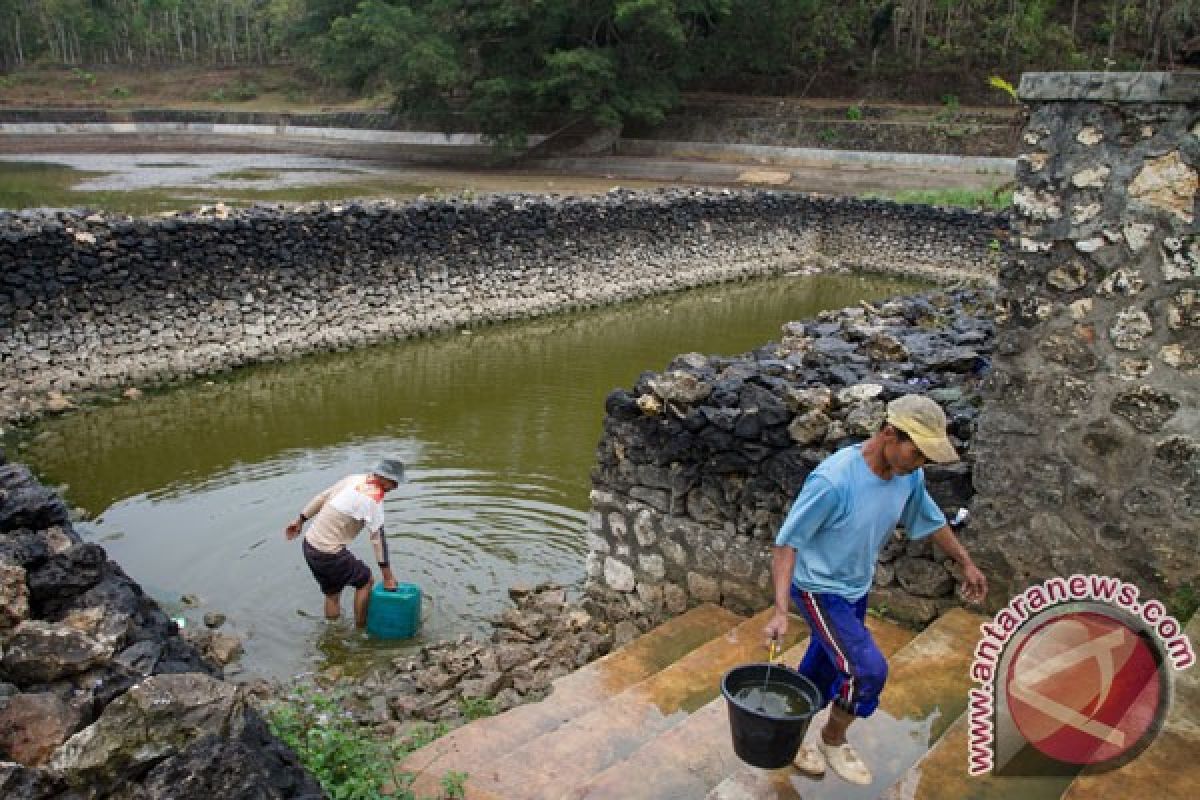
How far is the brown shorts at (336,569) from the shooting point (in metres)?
6.23

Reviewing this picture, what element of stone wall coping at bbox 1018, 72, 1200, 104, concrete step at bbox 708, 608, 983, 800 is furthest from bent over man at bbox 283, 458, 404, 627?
stone wall coping at bbox 1018, 72, 1200, 104

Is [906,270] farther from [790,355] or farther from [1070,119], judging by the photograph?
[1070,119]

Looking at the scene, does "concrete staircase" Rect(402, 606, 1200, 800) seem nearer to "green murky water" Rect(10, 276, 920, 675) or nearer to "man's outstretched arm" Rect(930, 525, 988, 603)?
"man's outstretched arm" Rect(930, 525, 988, 603)

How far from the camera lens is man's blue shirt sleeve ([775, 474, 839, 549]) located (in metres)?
3.20

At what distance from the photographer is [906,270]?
22.8 m

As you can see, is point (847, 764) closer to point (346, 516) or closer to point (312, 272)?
point (346, 516)

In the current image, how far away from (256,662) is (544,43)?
2931 centimetres

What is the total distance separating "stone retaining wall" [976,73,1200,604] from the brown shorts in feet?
12.9

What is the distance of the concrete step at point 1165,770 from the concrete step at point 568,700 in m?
2.13

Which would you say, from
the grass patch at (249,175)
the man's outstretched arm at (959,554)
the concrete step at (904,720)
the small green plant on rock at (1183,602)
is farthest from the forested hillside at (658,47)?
the man's outstretched arm at (959,554)

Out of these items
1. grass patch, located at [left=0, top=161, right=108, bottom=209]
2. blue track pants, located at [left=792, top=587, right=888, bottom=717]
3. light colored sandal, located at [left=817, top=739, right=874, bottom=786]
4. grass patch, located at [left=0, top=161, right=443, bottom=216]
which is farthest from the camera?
grass patch, located at [left=0, top=161, right=108, bottom=209]

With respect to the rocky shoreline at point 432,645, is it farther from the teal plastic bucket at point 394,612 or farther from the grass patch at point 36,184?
the grass patch at point 36,184

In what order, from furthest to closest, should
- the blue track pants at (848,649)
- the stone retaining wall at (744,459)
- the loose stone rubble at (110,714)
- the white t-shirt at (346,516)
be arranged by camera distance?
the white t-shirt at (346,516) → the stone retaining wall at (744,459) → the blue track pants at (848,649) → the loose stone rubble at (110,714)

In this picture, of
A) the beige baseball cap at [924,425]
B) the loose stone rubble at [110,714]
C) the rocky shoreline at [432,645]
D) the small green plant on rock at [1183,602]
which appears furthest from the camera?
the small green plant on rock at [1183,602]
